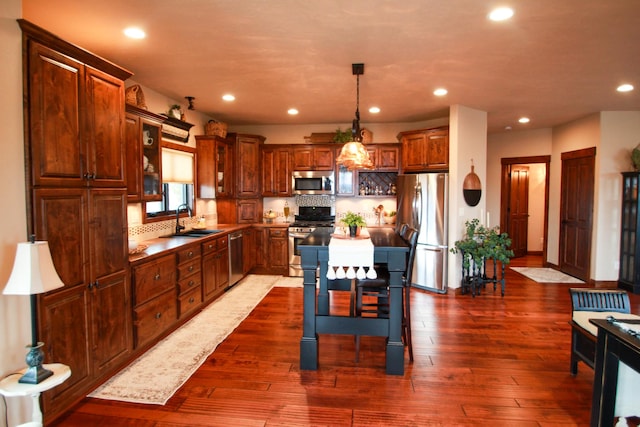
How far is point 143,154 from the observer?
3.86 m

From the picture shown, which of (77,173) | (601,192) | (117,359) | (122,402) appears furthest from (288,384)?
(601,192)

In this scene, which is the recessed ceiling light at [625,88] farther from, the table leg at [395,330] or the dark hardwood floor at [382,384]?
the table leg at [395,330]

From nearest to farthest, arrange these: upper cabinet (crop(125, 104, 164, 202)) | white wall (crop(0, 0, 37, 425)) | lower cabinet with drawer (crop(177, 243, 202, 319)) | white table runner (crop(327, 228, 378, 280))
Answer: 1. white wall (crop(0, 0, 37, 425))
2. white table runner (crop(327, 228, 378, 280))
3. upper cabinet (crop(125, 104, 164, 202))
4. lower cabinet with drawer (crop(177, 243, 202, 319))

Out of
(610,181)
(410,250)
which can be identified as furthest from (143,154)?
(610,181)

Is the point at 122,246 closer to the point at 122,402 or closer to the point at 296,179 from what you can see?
the point at 122,402

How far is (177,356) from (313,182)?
380 cm

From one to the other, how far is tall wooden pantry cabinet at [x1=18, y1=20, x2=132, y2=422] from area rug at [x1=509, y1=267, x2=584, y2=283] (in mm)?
6190

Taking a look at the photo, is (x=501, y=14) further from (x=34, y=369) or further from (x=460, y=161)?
(x=34, y=369)

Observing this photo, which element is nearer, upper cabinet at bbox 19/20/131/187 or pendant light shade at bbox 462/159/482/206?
upper cabinet at bbox 19/20/131/187

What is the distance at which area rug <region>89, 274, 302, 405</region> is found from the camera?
267 centimetres

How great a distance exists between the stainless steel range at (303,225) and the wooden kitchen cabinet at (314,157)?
77 centimetres

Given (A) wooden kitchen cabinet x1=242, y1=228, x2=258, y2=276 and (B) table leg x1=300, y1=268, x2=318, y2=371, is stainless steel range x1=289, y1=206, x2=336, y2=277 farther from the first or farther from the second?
(B) table leg x1=300, y1=268, x2=318, y2=371

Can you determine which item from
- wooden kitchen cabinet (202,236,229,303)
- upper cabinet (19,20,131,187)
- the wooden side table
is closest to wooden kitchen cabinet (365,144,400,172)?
wooden kitchen cabinet (202,236,229,303)

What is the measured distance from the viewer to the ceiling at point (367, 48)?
2.47 metres
